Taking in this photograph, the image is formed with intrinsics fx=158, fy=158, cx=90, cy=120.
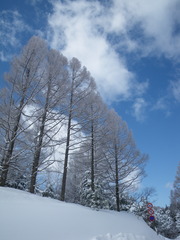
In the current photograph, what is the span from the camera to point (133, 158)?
12852 mm

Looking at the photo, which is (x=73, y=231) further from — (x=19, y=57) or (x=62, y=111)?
(x=19, y=57)

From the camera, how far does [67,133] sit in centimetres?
938

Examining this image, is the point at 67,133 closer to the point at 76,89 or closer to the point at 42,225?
the point at 76,89

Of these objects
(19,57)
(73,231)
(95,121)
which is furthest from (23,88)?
(95,121)

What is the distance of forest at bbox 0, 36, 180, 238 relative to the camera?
19.8ft

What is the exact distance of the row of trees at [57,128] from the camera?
236 inches

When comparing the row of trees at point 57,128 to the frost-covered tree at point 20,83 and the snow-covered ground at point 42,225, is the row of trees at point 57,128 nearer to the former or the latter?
the frost-covered tree at point 20,83

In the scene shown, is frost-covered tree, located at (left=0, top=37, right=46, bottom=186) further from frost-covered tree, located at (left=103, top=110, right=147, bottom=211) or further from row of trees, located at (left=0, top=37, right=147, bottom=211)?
frost-covered tree, located at (left=103, top=110, right=147, bottom=211)

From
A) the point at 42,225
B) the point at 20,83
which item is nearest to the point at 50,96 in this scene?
the point at 20,83

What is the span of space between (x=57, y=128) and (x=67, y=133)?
162 cm

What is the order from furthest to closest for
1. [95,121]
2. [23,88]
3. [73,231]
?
[95,121], [23,88], [73,231]

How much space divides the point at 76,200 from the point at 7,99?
14344mm

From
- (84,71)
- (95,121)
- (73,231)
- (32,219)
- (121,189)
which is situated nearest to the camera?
(32,219)

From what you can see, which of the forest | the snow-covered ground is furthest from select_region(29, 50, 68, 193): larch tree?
the snow-covered ground
